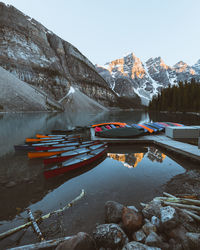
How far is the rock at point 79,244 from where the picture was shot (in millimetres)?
3277

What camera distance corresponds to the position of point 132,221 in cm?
413

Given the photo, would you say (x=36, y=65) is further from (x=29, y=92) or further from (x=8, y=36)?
(x=29, y=92)

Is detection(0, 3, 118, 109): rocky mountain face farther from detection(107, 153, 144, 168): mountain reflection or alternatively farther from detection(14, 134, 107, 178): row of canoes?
detection(107, 153, 144, 168): mountain reflection

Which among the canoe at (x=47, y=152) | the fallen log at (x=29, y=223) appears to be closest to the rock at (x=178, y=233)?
the fallen log at (x=29, y=223)

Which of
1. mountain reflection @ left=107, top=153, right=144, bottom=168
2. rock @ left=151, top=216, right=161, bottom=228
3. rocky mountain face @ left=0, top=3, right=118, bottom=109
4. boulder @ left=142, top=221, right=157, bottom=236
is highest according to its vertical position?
rocky mountain face @ left=0, top=3, right=118, bottom=109

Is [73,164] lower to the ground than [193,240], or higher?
higher

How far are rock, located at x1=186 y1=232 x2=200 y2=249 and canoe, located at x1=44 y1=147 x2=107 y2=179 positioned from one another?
22.5ft

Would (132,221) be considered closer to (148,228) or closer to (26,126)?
(148,228)

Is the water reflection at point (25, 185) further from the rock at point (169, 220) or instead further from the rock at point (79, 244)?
the rock at point (169, 220)

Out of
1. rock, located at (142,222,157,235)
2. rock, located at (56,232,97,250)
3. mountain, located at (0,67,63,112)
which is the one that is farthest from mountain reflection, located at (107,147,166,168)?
mountain, located at (0,67,63,112)

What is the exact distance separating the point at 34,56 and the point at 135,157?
120402 mm

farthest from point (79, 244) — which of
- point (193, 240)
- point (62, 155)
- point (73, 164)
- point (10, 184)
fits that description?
point (62, 155)

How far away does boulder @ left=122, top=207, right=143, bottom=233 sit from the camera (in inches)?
161

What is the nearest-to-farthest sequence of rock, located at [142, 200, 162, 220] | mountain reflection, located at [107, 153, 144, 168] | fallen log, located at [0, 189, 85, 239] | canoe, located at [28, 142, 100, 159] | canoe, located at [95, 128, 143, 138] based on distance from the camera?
1. fallen log, located at [0, 189, 85, 239]
2. rock, located at [142, 200, 162, 220]
3. mountain reflection, located at [107, 153, 144, 168]
4. canoe, located at [28, 142, 100, 159]
5. canoe, located at [95, 128, 143, 138]
